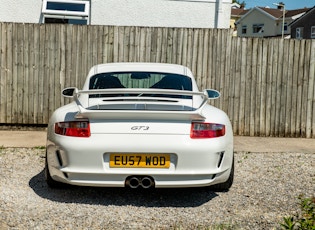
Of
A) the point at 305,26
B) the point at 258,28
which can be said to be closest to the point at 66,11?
the point at 305,26

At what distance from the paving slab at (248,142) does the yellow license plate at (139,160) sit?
362cm

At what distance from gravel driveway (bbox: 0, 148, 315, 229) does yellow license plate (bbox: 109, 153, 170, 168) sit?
18.1 inches

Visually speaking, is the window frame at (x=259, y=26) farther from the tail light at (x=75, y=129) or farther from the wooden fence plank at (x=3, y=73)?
the tail light at (x=75, y=129)

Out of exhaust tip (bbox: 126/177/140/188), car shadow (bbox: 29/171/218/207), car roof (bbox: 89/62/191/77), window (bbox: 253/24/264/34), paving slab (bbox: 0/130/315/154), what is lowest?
paving slab (bbox: 0/130/315/154)

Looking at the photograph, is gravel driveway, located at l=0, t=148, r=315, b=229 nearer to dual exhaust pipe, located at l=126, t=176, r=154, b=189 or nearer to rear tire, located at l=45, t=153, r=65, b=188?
rear tire, located at l=45, t=153, r=65, b=188

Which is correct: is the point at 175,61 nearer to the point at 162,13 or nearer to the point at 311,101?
the point at 311,101

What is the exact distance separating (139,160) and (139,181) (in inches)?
8.3

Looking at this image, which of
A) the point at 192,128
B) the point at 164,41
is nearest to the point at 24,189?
the point at 192,128

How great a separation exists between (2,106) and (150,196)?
5.06 metres

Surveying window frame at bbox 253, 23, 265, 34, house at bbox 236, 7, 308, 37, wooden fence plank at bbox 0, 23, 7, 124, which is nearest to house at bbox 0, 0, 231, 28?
wooden fence plank at bbox 0, 23, 7, 124

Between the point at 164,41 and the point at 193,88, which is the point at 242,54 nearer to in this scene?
the point at 164,41

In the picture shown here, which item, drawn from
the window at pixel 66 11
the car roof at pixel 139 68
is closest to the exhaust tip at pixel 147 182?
the car roof at pixel 139 68

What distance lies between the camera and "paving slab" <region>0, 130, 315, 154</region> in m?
7.90

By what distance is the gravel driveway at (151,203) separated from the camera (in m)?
4.11
